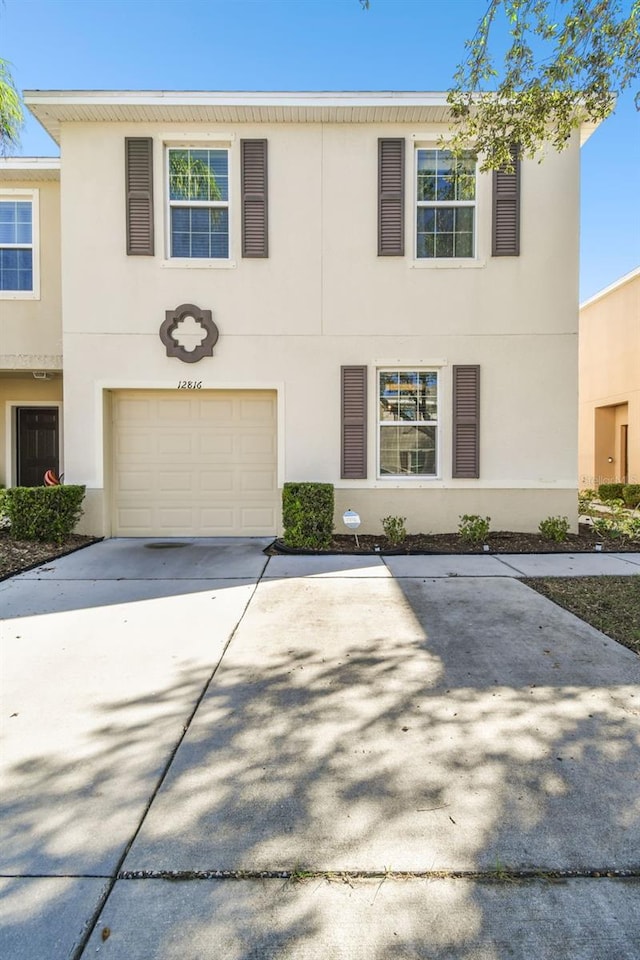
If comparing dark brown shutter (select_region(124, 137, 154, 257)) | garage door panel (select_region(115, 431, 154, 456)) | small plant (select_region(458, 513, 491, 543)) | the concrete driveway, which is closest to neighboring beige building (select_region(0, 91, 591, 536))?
dark brown shutter (select_region(124, 137, 154, 257))

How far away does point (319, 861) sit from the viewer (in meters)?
1.84

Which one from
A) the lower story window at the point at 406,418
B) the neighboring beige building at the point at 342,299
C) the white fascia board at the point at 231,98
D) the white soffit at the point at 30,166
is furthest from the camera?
the white soffit at the point at 30,166

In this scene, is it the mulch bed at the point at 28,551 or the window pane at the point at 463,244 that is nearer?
the mulch bed at the point at 28,551

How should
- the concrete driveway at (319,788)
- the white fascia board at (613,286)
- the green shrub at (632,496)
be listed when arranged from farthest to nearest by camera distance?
the white fascia board at (613,286) → the green shrub at (632,496) → the concrete driveway at (319,788)

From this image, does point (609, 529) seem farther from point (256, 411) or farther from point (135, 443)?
point (135, 443)

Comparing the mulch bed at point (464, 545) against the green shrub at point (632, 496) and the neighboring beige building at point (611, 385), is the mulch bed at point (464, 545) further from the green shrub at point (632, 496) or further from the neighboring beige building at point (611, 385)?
the neighboring beige building at point (611, 385)

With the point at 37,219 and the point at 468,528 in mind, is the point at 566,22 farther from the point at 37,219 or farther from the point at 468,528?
the point at 37,219

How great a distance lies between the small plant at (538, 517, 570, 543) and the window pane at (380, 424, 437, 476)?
1.79 metres

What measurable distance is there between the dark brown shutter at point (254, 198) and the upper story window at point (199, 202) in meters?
0.31

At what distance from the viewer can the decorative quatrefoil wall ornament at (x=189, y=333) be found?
7.66 metres

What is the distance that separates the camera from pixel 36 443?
9.73m

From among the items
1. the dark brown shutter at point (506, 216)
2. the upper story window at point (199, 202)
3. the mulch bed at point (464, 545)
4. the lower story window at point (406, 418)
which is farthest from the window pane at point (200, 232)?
the mulch bed at point (464, 545)

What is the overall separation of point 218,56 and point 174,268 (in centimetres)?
352

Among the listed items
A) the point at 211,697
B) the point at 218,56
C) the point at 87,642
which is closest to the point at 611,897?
the point at 211,697
